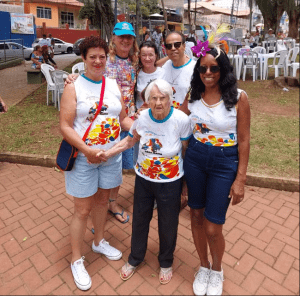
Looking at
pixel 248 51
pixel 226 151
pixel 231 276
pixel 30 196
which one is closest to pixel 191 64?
pixel 226 151

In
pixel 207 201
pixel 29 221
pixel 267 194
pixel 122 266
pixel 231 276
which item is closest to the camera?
pixel 207 201

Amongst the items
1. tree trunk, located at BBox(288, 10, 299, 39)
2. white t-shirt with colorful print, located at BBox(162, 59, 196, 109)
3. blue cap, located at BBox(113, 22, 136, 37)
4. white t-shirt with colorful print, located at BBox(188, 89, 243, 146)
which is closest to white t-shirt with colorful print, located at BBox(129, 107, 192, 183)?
white t-shirt with colorful print, located at BBox(188, 89, 243, 146)

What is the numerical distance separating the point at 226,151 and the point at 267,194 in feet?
6.97

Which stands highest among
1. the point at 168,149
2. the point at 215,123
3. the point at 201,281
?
the point at 215,123

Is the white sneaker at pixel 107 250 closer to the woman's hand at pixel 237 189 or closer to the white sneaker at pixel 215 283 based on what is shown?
the white sneaker at pixel 215 283

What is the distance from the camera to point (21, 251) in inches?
111

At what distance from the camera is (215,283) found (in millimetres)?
2248

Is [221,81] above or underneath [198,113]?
above

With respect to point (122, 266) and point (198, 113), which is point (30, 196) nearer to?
point (122, 266)

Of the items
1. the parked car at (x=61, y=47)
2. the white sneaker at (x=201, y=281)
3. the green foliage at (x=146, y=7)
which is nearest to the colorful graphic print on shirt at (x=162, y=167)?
the white sneaker at (x=201, y=281)

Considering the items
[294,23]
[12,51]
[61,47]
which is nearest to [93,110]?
[294,23]

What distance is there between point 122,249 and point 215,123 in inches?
65.4

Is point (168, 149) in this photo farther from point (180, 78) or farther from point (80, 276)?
point (80, 276)

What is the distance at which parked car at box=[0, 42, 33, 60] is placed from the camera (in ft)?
54.8
